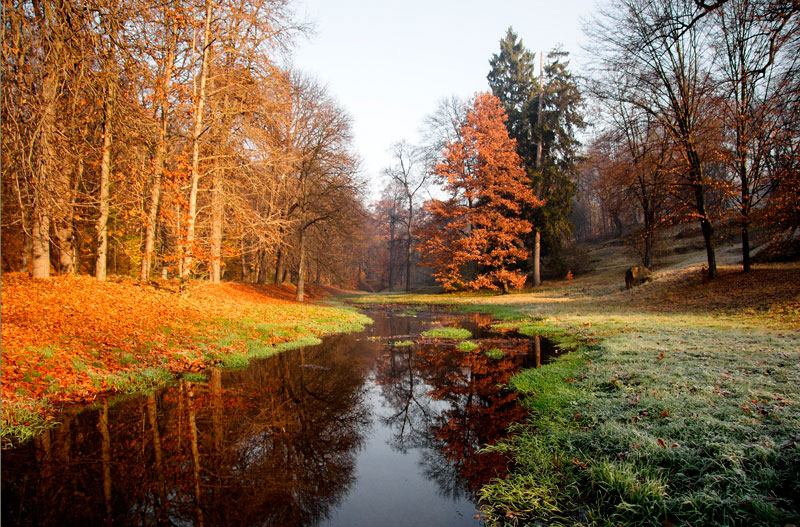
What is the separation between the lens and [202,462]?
4102 mm

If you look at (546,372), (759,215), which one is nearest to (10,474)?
(546,372)

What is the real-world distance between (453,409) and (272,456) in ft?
9.49

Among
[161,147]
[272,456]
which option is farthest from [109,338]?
[161,147]

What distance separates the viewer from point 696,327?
1070 centimetres

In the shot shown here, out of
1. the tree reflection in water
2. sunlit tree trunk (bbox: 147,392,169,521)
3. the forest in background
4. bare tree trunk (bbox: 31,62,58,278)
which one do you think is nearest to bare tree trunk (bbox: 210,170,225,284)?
the forest in background

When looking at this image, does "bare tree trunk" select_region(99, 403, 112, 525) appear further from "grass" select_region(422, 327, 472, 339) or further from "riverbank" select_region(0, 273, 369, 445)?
"grass" select_region(422, 327, 472, 339)

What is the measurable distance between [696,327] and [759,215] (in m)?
6.75

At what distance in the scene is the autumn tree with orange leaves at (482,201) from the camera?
27.2 metres

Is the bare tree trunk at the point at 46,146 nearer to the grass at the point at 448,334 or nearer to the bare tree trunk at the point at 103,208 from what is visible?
the bare tree trunk at the point at 103,208

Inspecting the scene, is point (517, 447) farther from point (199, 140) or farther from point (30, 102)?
point (199, 140)

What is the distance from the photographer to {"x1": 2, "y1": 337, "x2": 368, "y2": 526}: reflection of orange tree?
329cm

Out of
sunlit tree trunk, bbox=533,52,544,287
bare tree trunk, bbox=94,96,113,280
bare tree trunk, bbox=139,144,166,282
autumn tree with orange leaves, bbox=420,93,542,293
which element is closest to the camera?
bare tree trunk, bbox=94,96,113,280

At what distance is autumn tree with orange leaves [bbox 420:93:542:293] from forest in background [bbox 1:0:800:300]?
6.0 inches

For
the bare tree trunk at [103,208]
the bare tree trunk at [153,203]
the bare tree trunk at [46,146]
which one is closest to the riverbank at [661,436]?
the bare tree trunk at [46,146]
